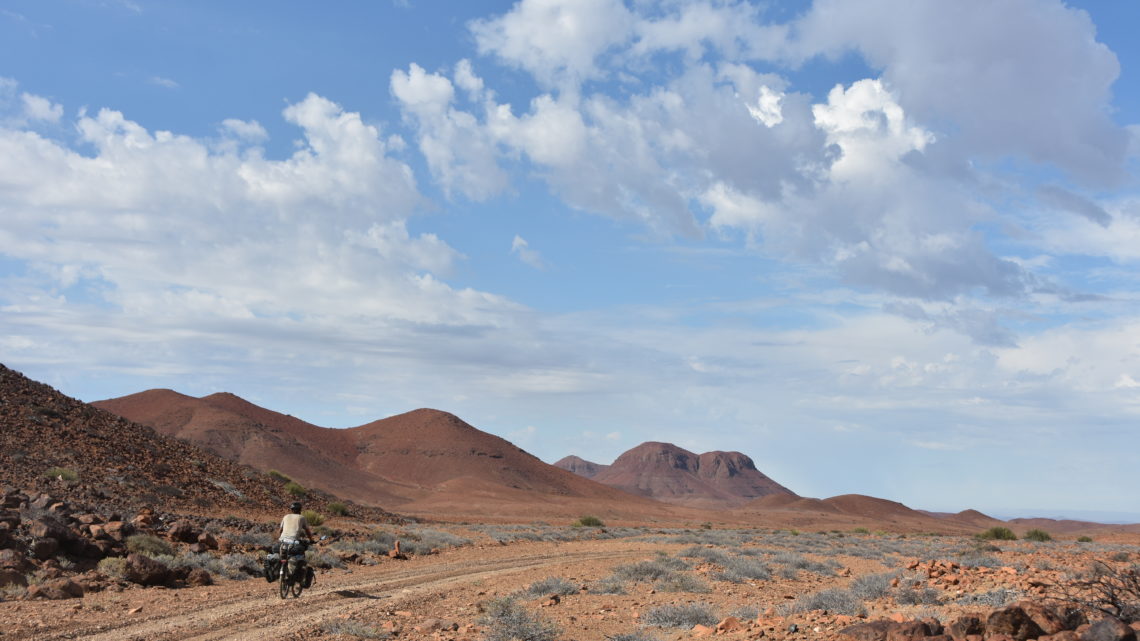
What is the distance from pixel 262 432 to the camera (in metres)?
103

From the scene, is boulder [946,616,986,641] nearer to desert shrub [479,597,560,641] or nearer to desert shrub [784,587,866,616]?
desert shrub [784,587,866,616]

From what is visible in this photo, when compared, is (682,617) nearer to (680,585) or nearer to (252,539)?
(680,585)

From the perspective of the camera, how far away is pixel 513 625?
1112 cm

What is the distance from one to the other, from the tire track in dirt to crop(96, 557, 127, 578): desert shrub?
2.71 m

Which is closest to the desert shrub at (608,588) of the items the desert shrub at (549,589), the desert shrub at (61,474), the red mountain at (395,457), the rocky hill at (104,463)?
the desert shrub at (549,589)

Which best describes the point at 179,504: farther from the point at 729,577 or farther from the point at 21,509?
the point at 729,577

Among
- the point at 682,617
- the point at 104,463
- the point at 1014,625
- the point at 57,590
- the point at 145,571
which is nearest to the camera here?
the point at 1014,625

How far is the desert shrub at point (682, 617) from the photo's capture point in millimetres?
11445

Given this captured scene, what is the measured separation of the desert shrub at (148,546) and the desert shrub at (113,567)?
153cm

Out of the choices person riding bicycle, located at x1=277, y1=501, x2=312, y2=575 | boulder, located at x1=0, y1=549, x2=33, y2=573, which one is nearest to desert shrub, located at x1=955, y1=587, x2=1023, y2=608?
person riding bicycle, located at x1=277, y1=501, x2=312, y2=575

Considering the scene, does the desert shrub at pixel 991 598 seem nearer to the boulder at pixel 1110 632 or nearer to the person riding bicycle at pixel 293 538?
the boulder at pixel 1110 632

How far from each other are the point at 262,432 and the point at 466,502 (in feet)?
108

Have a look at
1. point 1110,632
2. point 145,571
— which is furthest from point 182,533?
point 1110,632

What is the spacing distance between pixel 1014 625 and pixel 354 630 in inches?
320
